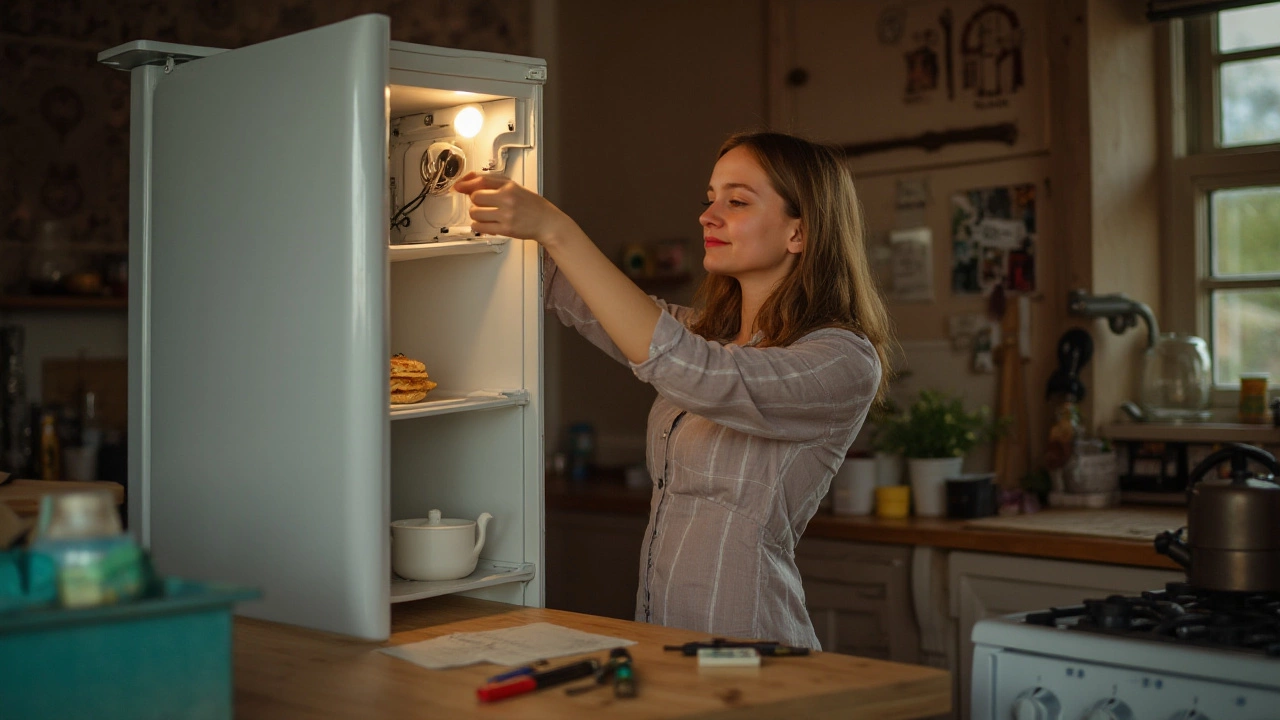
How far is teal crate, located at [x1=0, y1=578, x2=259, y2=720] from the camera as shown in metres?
1.03

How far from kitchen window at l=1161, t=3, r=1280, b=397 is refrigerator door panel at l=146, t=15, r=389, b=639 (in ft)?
8.87

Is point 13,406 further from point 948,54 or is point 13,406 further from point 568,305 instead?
point 948,54

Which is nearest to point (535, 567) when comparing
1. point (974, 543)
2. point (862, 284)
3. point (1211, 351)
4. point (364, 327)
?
point (364, 327)

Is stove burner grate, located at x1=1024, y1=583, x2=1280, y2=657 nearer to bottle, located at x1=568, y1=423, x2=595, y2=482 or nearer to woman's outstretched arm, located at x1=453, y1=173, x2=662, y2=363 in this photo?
woman's outstretched arm, located at x1=453, y1=173, x2=662, y2=363

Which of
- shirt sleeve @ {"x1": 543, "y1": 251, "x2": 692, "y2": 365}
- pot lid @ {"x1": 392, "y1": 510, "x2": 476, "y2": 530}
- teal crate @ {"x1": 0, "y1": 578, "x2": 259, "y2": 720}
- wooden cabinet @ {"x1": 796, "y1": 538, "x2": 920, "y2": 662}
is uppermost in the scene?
shirt sleeve @ {"x1": 543, "y1": 251, "x2": 692, "y2": 365}

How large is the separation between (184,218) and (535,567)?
0.69m

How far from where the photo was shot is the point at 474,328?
6.24 feet

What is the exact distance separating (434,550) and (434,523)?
0.16 ft

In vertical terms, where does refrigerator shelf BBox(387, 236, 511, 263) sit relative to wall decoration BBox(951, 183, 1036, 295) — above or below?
below

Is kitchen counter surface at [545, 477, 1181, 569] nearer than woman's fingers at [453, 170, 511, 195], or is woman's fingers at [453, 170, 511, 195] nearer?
woman's fingers at [453, 170, 511, 195]

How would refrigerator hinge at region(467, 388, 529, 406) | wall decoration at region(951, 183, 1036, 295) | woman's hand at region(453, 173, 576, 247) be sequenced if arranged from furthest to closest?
wall decoration at region(951, 183, 1036, 295) → refrigerator hinge at region(467, 388, 529, 406) → woman's hand at region(453, 173, 576, 247)

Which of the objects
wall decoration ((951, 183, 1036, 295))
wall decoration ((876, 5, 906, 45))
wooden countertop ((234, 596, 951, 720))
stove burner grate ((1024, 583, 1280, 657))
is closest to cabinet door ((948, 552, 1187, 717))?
stove burner grate ((1024, 583, 1280, 657))

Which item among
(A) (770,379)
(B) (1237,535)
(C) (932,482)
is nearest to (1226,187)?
(C) (932,482)

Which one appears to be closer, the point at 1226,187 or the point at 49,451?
the point at 1226,187
